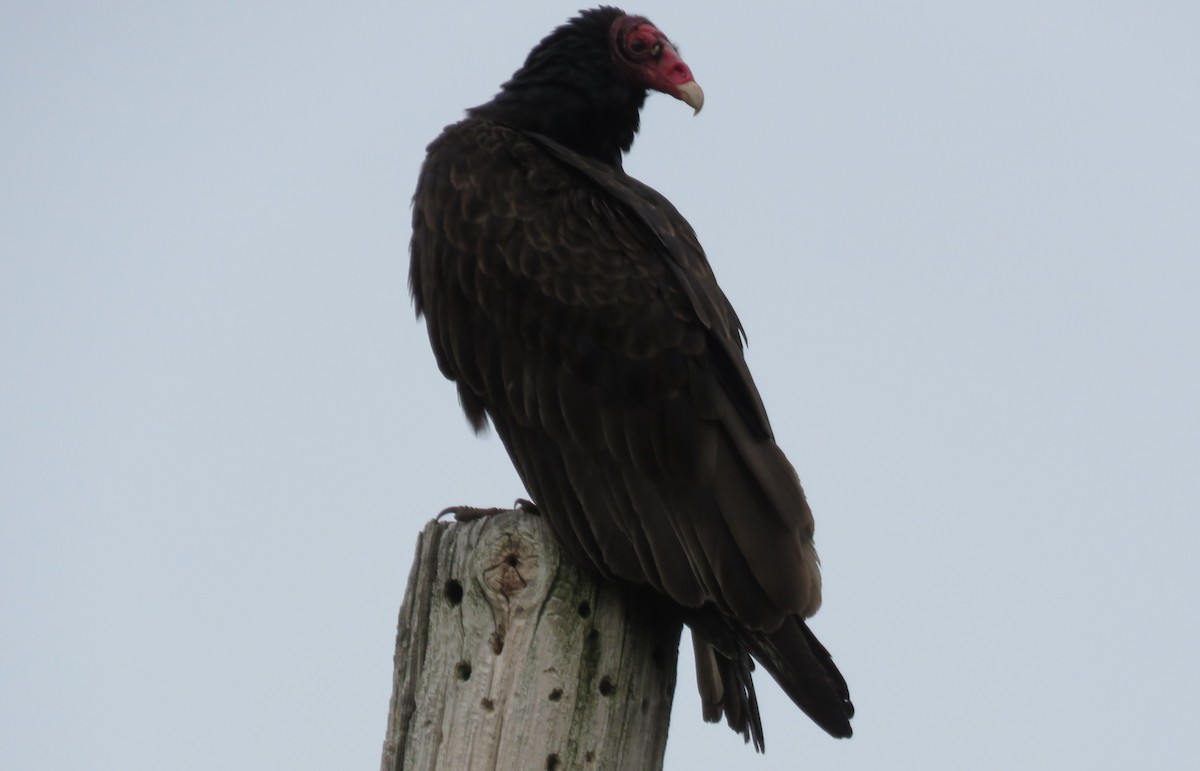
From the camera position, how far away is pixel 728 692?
3932 millimetres

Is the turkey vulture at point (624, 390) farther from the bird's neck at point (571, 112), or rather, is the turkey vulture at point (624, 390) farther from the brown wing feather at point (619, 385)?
the bird's neck at point (571, 112)

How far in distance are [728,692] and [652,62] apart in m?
2.50

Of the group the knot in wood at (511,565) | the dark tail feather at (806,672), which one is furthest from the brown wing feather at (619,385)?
the knot in wood at (511,565)

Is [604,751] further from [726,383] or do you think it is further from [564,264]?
[564,264]

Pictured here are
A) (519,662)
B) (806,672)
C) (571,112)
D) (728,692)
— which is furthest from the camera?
(571,112)

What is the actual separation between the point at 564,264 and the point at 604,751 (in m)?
1.57

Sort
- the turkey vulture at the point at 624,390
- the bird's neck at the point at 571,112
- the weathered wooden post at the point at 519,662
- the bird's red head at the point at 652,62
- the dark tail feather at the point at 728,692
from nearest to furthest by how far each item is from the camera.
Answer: the weathered wooden post at the point at 519,662, the turkey vulture at the point at 624,390, the dark tail feather at the point at 728,692, the bird's neck at the point at 571,112, the bird's red head at the point at 652,62

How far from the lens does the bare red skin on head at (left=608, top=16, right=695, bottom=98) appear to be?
5.18 metres

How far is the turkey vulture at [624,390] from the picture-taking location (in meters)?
3.59

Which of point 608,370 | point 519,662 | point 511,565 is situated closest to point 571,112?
point 608,370

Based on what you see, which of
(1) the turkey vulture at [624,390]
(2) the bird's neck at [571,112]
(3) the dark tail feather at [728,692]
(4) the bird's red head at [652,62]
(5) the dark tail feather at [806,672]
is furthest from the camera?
(4) the bird's red head at [652,62]

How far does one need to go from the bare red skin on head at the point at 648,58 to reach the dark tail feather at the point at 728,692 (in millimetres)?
2272

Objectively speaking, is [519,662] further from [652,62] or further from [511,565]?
[652,62]

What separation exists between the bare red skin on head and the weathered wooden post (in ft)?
7.32
